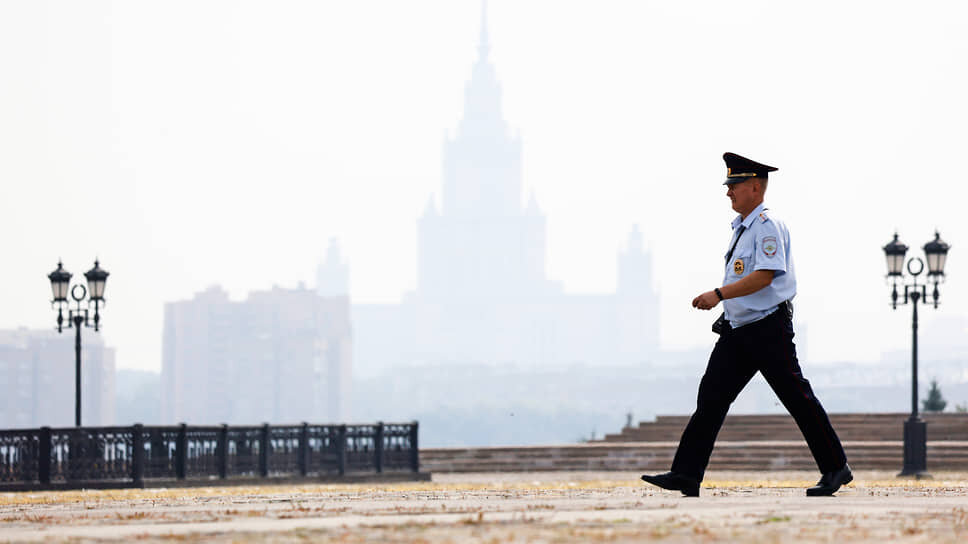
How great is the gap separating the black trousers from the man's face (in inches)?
22.2

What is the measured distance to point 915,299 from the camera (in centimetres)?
2664

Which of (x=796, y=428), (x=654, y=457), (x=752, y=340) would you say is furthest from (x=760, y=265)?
(x=796, y=428)

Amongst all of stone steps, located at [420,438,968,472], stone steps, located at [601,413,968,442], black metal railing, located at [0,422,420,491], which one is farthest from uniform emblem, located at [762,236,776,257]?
stone steps, located at [601,413,968,442]

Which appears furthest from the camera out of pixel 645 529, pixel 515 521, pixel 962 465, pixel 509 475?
pixel 509 475

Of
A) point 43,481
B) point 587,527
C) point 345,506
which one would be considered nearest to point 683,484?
point 345,506

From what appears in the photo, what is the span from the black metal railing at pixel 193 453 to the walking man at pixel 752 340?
14805 millimetres

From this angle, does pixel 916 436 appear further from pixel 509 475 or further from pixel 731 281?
pixel 731 281

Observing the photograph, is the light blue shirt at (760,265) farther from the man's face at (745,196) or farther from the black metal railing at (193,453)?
the black metal railing at (193,453)

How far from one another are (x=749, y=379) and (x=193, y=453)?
1741cm

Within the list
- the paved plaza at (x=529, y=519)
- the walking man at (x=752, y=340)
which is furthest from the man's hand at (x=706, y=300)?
the paved plaza at (x=529, y=519)

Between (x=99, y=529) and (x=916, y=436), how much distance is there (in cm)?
1852

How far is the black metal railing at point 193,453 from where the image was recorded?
76.2ft

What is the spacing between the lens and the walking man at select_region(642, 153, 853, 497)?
9000 millimetres

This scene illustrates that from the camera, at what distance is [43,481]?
75.9 feet
